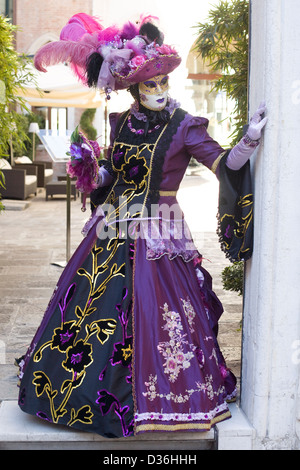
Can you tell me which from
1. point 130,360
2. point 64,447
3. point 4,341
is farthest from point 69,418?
point 4,341

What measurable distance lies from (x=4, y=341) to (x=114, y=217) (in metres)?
1.61

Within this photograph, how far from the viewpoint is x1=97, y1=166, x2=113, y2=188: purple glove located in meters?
3.03

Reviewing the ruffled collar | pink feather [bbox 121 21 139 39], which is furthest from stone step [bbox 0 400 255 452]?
pink feather [bbox 121 21 139 39]

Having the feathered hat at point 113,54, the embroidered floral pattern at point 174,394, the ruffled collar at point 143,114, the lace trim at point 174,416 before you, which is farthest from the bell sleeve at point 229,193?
the lace trim at point 174,416

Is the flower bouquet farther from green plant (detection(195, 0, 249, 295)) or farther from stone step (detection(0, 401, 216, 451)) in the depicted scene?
green plant (detection(195, 0, 249, 295))

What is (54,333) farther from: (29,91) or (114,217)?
(29,91)

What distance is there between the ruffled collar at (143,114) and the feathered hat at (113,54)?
10cm

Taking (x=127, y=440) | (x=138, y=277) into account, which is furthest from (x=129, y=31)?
(x=127, y=440)

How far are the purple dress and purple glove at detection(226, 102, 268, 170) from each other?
0.50 feet

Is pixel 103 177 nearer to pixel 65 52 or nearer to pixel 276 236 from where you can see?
pixel 65 52

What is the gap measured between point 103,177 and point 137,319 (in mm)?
738

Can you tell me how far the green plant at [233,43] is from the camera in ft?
12.7

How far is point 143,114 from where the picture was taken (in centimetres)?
290

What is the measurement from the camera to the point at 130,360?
2627mm
